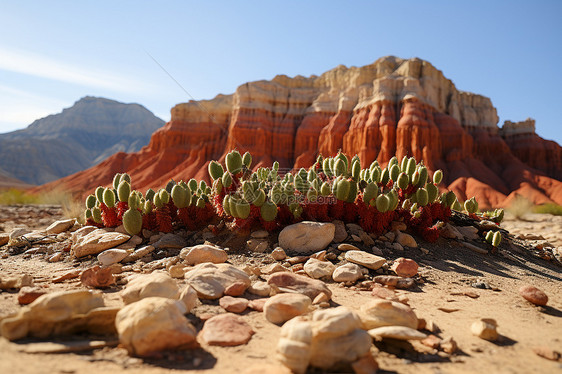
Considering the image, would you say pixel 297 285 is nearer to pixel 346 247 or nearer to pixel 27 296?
pixel 346 247

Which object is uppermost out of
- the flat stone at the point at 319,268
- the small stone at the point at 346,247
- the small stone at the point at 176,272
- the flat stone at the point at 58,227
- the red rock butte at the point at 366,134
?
the red rock butte at the point at 366,134

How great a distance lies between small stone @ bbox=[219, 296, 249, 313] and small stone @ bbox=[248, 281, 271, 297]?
245mm

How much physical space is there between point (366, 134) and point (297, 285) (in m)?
30.6

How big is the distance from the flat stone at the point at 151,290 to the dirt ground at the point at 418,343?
0.77 ft

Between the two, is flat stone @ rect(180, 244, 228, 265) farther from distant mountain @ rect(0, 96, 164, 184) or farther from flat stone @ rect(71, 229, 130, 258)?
distant mountain @ rect(0, 96, 164, 184)

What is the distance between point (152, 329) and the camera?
1769mm

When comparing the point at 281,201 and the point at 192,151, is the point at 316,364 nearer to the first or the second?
the point at 281,201

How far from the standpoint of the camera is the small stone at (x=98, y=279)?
2.94 m

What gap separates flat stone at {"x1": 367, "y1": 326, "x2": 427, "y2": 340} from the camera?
6.18 feet

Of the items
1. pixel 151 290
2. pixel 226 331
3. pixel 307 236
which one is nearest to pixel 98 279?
pixel 151 290

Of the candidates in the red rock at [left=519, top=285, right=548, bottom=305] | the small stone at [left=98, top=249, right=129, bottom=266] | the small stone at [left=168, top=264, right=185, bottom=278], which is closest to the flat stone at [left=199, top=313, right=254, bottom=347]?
the small stone at [left=168, top=264, right=185, bottom=278]

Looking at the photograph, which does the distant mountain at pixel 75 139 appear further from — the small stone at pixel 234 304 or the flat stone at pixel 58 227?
the small stone at pixel 234 304

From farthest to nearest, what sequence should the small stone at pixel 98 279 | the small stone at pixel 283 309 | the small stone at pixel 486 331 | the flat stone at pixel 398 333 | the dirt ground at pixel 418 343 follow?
the small stone at pixel 98 279, the small stone at pixel 283 309, the small stone at pixel 486 331, the flat stone at pixel 398 333, the dirt ground at pixel 418 343

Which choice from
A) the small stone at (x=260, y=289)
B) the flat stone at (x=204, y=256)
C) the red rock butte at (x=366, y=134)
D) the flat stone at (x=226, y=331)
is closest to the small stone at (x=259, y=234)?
the flat stone at (x=204, y=256)
